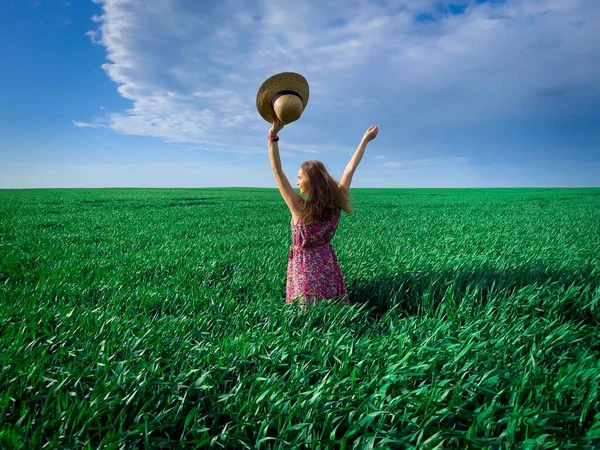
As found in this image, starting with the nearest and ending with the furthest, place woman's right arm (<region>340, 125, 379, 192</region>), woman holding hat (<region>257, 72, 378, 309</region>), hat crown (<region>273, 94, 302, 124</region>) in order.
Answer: hat crown (<region>273, 94, 302, 124</region>), woman holding hat (<region>257, 72, 378, 309</region>), woman's right arm (<region>340, 125, 379, 192</region>)

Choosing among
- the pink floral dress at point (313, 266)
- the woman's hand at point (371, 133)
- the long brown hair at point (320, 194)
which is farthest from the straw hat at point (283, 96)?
the pink floral dress at point (313, 266)

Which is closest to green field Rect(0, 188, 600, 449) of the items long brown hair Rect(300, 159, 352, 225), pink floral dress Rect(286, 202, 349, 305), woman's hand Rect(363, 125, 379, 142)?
pink floral dress Rect(286, 202, 349, 305)

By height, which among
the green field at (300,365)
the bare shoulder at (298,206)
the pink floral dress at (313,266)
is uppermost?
the bare shoulder at (298,206)

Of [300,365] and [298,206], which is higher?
[298,206]

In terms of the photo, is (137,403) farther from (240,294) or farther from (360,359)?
(240,294)

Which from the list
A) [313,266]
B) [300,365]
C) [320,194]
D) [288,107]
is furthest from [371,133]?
[300,365]

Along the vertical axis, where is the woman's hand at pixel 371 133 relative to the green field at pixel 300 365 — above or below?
above

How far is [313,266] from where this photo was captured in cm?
380

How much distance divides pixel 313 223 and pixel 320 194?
1.11 ft

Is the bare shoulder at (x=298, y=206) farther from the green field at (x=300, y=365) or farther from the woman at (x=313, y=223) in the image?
the green field at (x=300, y=365)

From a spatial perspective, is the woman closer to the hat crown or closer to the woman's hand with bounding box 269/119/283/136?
the woman's hand with bounding box 269/119/283/136

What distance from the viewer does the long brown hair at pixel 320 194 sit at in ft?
11.5

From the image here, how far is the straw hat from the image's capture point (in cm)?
329

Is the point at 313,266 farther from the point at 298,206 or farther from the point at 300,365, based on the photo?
the point at 300,365
